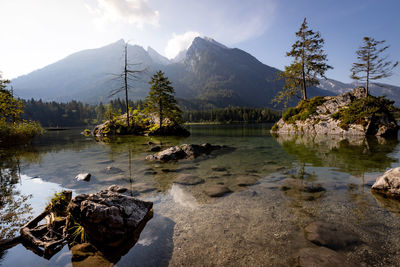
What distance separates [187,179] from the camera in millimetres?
8906

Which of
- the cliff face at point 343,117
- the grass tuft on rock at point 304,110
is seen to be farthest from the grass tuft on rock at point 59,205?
the grass tuft on rock at point 304,110

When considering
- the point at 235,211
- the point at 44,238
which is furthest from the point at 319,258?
the point at 44,238

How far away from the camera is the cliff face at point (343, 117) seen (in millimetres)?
27625

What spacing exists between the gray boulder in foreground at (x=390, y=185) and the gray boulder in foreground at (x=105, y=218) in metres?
8.76

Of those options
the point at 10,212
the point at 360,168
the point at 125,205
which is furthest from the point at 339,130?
the point at 10,212

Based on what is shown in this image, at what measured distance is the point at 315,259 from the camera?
3.47 metres

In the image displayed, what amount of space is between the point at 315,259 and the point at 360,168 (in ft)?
30.8

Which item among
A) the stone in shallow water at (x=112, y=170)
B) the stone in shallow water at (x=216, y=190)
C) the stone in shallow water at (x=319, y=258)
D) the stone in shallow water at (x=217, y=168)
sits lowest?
the stone in shallow water at (x=217, y=168)

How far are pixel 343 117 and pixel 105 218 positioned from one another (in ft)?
123

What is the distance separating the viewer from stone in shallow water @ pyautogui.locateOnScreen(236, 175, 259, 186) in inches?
321

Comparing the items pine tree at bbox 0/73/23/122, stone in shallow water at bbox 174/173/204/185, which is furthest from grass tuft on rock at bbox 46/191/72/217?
pine tree at bbox 0/73/23/122

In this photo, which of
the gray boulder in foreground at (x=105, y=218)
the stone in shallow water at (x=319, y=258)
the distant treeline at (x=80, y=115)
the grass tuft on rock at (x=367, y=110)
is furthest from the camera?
the distant treeline at (x=80, y=115)

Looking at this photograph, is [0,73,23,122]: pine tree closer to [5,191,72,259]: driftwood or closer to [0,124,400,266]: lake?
[0,124,400,266]: lake

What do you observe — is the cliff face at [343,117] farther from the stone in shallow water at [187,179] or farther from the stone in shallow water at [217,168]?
the stone in shallow water at [187,179]
